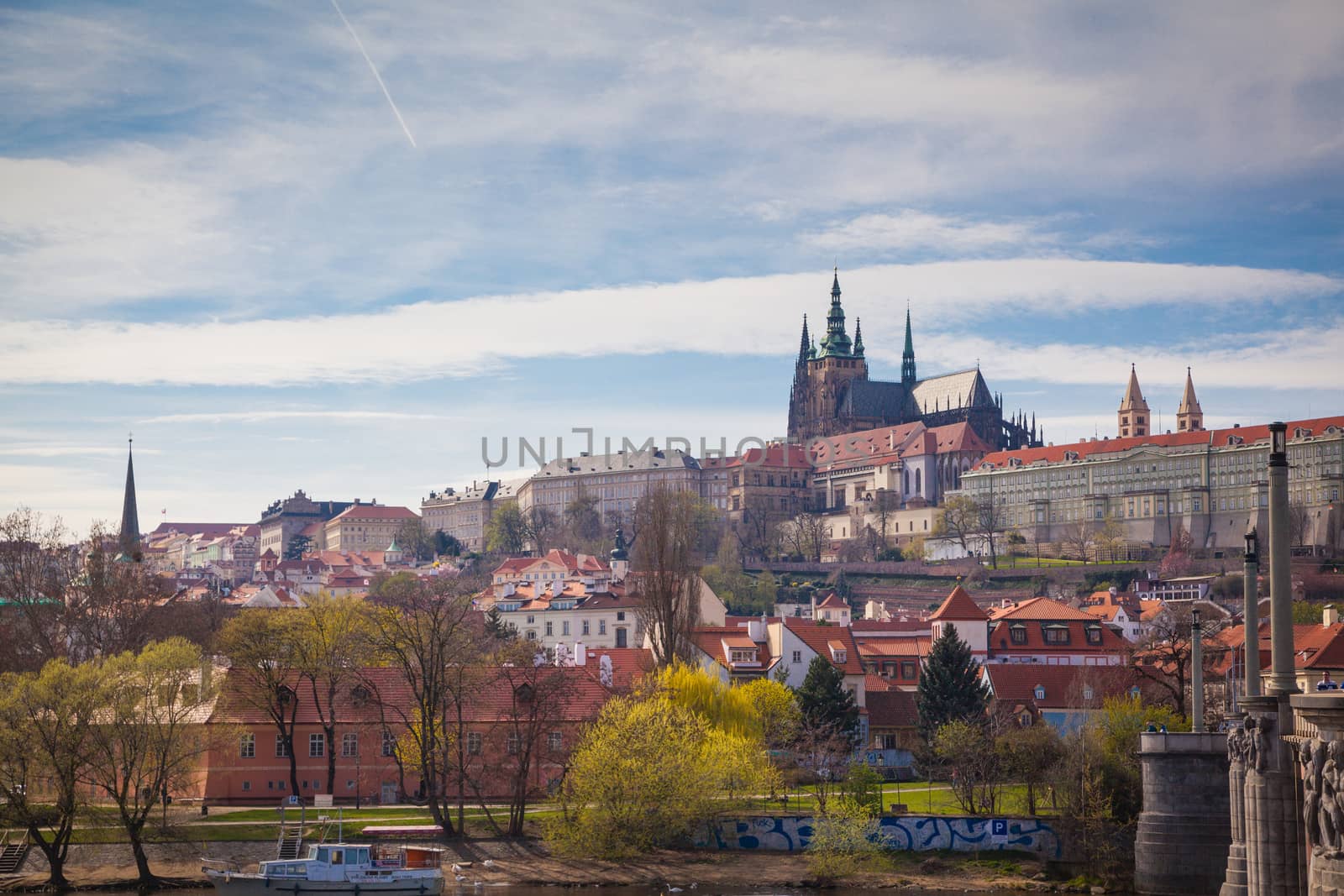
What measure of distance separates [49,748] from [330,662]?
13.5m

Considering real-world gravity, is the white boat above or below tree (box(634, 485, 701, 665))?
below

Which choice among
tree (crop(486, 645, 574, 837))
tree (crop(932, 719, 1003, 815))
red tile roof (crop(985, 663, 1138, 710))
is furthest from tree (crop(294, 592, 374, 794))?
red tile roof (crop(985, 663, 1138, 710))

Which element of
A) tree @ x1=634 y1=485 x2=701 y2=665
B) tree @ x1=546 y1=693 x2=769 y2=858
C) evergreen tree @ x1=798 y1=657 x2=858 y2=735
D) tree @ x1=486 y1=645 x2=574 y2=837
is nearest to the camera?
tree @ x1=546 y1=693 x2=769 y2=858

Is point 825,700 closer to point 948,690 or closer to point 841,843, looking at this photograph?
point 948,690

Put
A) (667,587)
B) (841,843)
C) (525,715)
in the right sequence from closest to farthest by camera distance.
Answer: (841,843), (525,715), (667,587)

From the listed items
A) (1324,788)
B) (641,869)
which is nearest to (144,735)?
(641,869)

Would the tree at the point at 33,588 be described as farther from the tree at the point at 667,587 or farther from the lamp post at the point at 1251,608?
the lamp post at the point at 1251,608

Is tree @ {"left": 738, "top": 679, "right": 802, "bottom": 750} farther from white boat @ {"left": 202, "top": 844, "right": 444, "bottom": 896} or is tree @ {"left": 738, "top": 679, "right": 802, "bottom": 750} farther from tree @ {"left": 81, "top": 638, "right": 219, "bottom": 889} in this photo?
tree @ {"left": 81, "top": 638, "right": 219, "bottom": 889}

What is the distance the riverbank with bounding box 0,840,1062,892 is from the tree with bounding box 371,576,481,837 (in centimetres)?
342

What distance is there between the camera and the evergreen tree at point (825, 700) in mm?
67375

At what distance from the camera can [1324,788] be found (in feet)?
75.9

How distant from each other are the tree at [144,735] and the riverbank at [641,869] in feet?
2.78

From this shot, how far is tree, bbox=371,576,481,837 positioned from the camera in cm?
5444

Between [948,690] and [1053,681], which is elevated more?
[1053,681]
